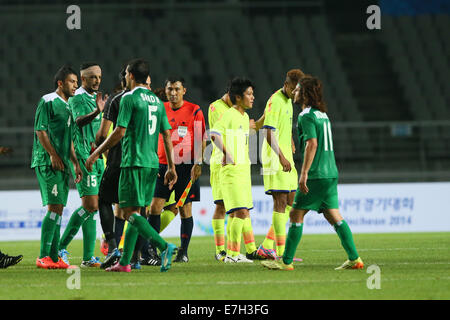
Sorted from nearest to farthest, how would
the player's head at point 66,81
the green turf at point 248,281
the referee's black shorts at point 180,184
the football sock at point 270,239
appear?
the green turf at point 248,281
the player's head at point 66,81
the referee's black shorts at point 180,184
the football sock at point 270,239

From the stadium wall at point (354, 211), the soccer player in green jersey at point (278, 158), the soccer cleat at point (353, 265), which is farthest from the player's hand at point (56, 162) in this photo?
the stadium wall at point (354, 211)

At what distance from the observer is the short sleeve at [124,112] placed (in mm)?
7566

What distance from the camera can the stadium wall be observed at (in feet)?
51.0

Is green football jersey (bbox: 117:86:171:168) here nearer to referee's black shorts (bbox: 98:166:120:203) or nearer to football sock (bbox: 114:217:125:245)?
referee's black shorts (bbox: 98:166:120:203)

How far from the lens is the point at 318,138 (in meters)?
7.87

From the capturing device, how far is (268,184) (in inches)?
381

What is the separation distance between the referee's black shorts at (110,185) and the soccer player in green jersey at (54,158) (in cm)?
40

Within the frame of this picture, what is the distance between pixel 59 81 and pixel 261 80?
1433cm

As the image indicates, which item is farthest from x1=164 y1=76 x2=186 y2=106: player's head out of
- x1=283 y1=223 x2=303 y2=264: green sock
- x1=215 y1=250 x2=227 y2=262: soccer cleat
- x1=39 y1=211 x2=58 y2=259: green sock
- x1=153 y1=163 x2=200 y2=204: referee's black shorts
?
x1=283 y1=223 x2=303 y2=264: green sock

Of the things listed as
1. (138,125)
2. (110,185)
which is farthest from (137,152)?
(110,185)

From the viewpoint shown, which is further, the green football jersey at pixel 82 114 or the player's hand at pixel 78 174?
the green football jersey at pixel 82 114

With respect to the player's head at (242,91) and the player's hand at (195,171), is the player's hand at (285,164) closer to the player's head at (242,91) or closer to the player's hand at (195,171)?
the player's head at (242,91)
